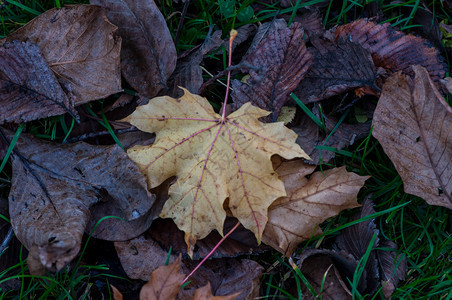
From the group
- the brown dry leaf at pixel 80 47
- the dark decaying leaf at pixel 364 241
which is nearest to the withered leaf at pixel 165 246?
the dark decaying leaf at pixel 364 241

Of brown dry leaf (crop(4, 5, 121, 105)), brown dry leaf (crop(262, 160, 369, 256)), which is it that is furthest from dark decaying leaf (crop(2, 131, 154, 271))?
brown dry leaf (crop(262, 160, 369, 256))

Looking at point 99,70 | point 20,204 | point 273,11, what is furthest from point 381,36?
point 20,204

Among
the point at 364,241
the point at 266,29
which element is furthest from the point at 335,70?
the point at 364,241

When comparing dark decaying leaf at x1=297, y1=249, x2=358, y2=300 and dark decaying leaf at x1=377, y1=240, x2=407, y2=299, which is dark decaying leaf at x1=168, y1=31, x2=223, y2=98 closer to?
dark decaying leaf at x1=297, y1=249, x2=358, y2=300

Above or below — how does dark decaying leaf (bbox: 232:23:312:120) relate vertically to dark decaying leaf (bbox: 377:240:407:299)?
above

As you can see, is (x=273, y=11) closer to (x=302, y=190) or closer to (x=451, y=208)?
(x=302, y=190)

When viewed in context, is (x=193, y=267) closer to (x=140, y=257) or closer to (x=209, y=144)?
(x=140, y=257)

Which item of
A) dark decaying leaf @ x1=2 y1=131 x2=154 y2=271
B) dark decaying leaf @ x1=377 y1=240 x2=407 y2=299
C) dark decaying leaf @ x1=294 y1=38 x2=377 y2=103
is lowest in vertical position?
dark decaying leaf @ x1=377 y1=240 x2=407 y2=299
